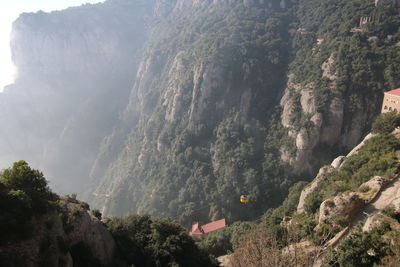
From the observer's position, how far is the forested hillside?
58.1m

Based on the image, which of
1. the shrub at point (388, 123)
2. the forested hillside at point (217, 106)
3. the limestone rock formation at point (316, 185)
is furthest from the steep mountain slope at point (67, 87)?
the shrub at point (388, 123)

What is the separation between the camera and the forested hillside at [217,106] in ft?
191

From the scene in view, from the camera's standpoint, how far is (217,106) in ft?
264

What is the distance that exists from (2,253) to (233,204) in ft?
167

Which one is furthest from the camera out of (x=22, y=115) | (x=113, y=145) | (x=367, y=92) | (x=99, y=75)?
(x=99, y=75)

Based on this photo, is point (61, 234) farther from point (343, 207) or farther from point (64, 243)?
point (343, 207)

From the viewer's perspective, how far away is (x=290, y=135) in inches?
2437

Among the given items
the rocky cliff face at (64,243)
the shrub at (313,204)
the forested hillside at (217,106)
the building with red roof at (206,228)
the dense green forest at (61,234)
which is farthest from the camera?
the forested hillside at (217,106)

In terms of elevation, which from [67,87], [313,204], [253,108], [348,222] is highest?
[67,87]

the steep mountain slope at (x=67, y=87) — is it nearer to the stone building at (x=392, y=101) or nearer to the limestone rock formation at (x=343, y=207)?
the stone building at (x=392, y=101)

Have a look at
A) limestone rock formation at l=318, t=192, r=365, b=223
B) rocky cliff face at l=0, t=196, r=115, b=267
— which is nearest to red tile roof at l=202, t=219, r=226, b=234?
rocky cliff face at l=0, t=196, r=115, b=267

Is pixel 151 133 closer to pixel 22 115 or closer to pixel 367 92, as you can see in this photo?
pixel 367 92

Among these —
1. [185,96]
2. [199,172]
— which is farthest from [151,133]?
[199,172]

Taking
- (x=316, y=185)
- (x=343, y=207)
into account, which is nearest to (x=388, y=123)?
(x=316, y=185)
